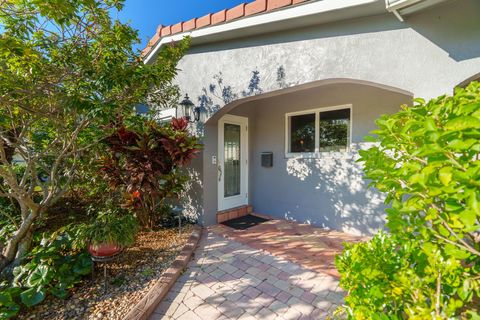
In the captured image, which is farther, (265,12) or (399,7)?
(265,12)

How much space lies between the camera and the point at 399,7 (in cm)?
272

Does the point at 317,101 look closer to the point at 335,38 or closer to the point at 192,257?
the point at 335,38

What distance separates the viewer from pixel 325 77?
3523 mm

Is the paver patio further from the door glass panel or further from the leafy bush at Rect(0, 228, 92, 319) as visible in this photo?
the door glass panel

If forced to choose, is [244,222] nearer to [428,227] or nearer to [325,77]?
[325,77]

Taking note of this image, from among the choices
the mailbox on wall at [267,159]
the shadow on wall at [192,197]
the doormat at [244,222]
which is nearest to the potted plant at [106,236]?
the shadow on wall at [192,197]

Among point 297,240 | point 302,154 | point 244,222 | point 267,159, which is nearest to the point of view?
point 297,240

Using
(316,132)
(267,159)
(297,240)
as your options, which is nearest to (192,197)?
(267,159)

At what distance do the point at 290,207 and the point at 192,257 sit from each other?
114 inches

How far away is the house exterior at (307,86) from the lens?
2.83 meters

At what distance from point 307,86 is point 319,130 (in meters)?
1.73

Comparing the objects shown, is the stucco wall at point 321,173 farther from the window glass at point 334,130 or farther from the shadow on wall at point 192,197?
the shadow on wall at point 192,197

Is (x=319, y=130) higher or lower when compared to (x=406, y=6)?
lower

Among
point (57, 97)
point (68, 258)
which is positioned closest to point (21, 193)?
point (68, 258)
